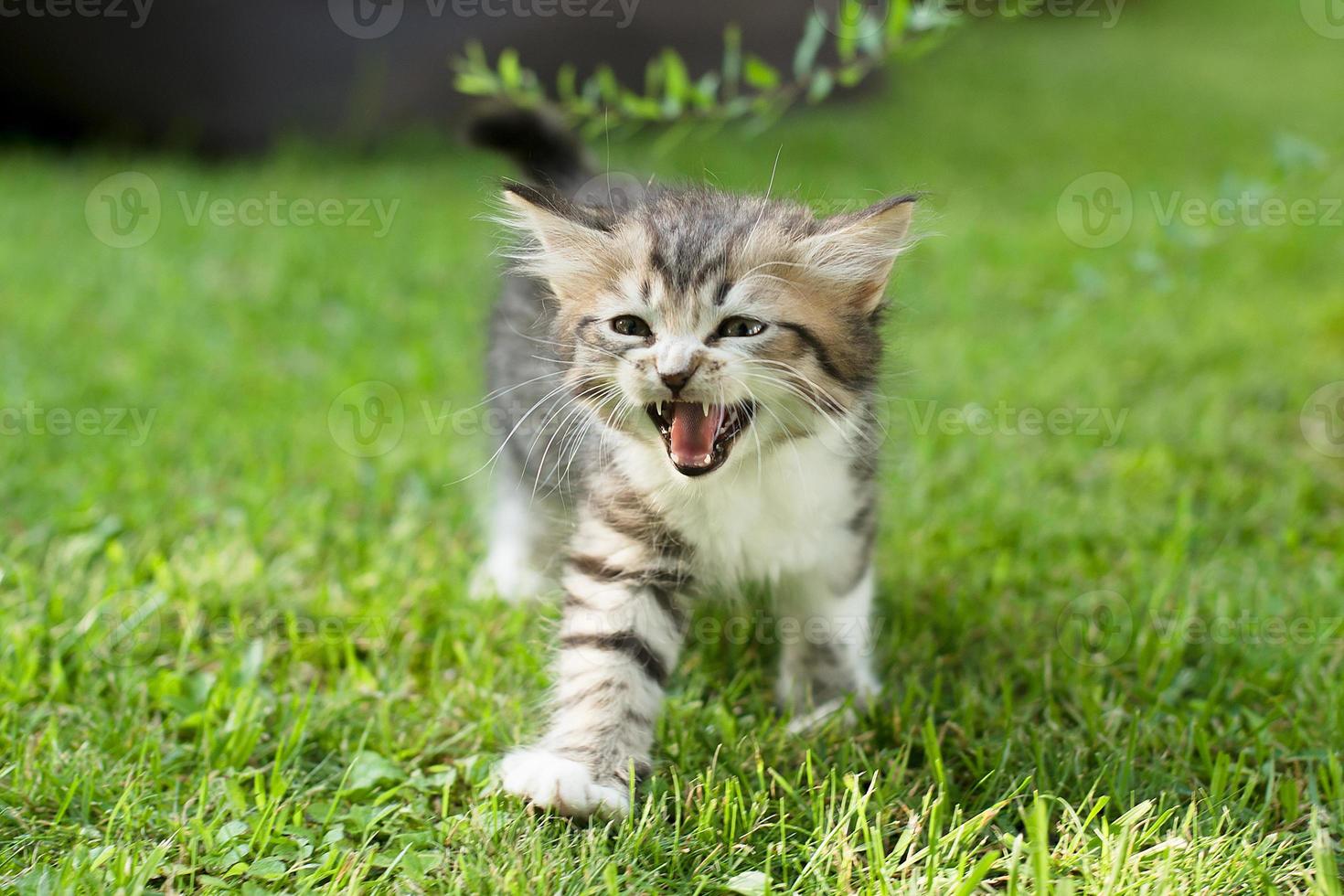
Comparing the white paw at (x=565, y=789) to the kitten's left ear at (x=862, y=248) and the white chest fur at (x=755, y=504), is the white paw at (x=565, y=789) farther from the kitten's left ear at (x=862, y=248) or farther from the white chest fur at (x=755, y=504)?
the kitten's left ear at (x=862, y=248)

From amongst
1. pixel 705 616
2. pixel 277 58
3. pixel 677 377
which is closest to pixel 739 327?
pixel 677 377

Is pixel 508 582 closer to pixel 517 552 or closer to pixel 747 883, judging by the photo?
pixel 517 552

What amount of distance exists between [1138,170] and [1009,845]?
6.69 m

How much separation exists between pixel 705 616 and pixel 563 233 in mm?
1124

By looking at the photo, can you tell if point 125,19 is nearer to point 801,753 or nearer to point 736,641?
point 736,641

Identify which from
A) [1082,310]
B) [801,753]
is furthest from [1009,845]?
[1082,310]

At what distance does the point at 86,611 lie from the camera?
2.76 meters

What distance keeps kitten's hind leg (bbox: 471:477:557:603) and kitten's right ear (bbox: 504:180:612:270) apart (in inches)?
33.1

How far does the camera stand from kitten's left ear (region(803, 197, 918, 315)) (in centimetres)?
218

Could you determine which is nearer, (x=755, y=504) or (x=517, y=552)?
(x=755, y=504)

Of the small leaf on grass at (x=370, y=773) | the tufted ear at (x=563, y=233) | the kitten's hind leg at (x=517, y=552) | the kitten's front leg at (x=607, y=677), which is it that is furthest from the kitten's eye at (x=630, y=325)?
the small leaf on grass at (x=370, y=773)

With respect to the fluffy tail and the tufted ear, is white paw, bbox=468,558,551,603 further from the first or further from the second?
the fluffy tail

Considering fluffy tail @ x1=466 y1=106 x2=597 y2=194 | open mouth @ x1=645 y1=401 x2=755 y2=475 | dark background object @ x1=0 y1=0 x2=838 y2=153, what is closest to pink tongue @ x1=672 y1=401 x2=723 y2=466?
open mouth @ x1=645 y1=401 x2=755 y2=475

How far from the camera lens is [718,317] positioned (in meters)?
2.14
